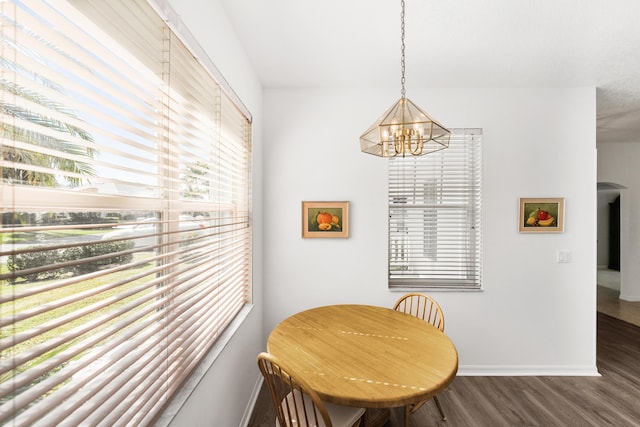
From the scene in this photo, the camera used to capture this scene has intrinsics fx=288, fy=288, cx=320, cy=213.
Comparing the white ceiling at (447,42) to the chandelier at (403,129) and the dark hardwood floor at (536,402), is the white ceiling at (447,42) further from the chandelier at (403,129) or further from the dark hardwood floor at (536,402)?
the dark hardwood floor at (536,402)

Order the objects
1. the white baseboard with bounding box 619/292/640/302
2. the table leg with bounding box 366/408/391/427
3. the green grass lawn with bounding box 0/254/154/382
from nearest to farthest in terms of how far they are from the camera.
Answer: the green grass lawn with bounding box 0/254/154/382 → the table leg with bounding box 366/408/391/427 → the white baseboard with bounding box 619/292/640/302

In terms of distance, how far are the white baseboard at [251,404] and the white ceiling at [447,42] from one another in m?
2.61

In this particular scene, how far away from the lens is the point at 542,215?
2678mm

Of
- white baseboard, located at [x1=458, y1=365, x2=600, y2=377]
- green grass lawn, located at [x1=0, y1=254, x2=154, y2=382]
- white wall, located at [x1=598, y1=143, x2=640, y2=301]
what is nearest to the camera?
green grass lawn, located at [x1=0, y1=254, x2=154, y2=382]

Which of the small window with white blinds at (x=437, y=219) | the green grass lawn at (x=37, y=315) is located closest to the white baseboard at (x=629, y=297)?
the small window with white blinds at (x=437, y=219)

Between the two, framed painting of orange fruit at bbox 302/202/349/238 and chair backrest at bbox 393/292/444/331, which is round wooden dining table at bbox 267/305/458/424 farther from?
framed painting of orange fruit at bbox 302/202/349/238

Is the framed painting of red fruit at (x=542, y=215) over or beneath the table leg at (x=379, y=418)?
over

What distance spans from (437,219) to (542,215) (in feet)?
3.10

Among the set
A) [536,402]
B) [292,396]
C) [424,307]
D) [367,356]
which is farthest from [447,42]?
[536,402]

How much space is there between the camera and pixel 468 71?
7.89ft

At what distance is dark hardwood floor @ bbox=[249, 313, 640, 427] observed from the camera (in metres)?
2.07

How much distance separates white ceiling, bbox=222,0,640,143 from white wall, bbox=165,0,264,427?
19 centimetres

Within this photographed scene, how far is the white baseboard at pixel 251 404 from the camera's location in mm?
1995

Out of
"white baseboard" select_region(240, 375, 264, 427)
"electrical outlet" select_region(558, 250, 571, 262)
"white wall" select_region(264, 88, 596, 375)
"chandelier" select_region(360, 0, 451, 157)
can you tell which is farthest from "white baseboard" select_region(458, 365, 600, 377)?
"chandelier" select_region(360, 0, 451, 157)
